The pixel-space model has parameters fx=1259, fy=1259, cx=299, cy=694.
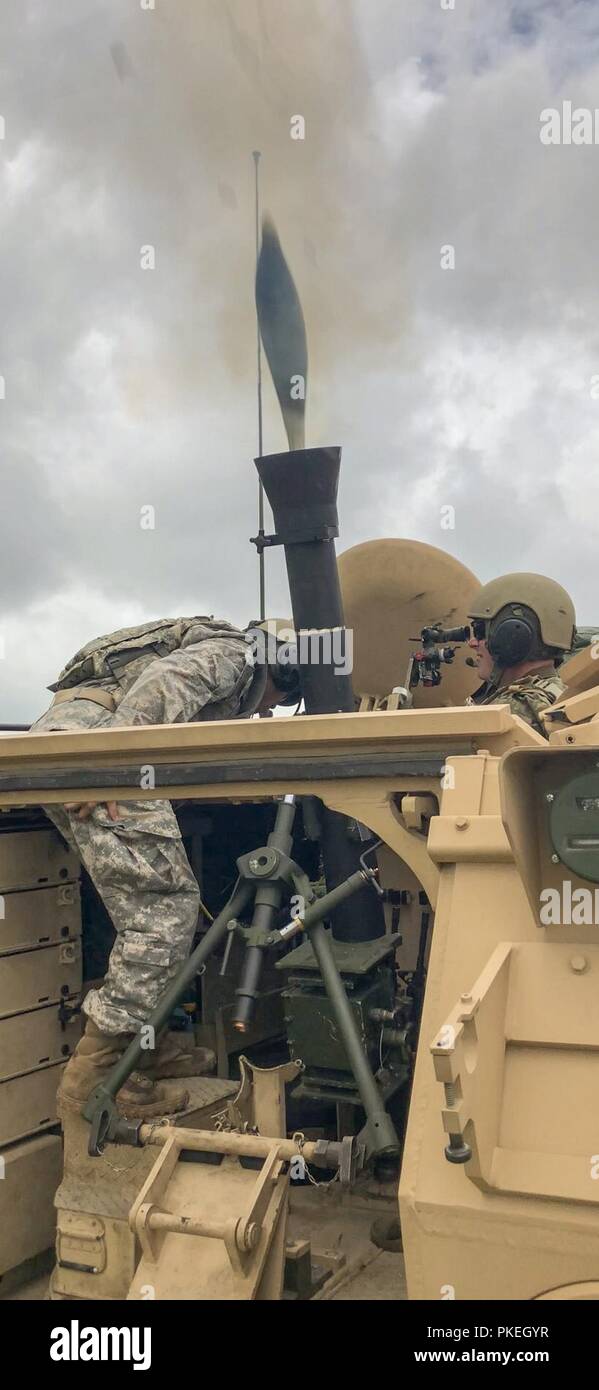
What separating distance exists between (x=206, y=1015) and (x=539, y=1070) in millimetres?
2705

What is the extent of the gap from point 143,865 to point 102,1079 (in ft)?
2.43

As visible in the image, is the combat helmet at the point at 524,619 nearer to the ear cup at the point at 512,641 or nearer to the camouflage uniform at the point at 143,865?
the ear cup at the point at 512,641

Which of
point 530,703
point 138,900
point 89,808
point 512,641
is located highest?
point 512,641

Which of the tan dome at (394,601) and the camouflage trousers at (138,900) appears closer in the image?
the camouflage trousers at (138,900)

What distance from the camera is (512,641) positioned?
5.44 metres

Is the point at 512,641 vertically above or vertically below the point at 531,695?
above

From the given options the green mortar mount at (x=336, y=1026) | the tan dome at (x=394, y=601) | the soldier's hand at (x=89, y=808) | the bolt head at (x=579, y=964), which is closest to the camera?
the bolt head at (x=579, y=964)

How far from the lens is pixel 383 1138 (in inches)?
147

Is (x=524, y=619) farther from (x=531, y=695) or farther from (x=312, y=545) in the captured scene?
(x=312, y=545)

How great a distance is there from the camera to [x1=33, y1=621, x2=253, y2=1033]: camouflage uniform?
437 cm

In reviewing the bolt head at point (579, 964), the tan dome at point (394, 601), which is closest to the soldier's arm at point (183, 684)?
the tan dome at point (394, 601)

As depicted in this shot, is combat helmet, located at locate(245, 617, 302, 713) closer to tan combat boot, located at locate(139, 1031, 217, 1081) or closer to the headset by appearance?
the headset

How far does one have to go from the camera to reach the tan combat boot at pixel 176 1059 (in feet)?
15.1

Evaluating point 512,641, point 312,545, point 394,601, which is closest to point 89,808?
point 312,545
